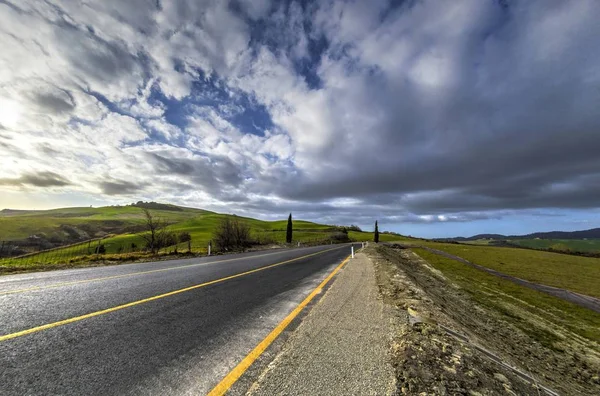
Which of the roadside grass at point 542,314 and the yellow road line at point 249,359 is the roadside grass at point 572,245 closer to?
the roadside grass at point 542,314

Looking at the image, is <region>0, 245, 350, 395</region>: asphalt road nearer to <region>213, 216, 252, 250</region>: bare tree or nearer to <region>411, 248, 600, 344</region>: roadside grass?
<region>411, 248, 600, 344</region>: roadside grass

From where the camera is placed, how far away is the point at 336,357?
11.9ft

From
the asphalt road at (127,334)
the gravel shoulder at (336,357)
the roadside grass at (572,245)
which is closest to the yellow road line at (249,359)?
the asphalt road at (127,334)

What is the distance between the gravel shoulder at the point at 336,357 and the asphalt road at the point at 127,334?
651 mm

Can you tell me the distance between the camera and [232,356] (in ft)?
11.9

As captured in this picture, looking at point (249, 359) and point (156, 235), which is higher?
point (156, 235)

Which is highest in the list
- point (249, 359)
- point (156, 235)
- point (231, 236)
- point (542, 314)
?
point (231, 236)

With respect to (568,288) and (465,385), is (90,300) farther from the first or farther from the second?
(568,288)

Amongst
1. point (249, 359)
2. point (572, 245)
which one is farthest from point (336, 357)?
point (572, 245)

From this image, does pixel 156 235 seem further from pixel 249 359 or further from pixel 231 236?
pixel 249 359

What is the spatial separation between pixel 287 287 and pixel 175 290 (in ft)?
10.8

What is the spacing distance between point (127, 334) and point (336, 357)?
324 cm

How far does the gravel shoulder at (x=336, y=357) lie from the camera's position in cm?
291

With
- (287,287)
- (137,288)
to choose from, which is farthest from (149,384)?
(287,287)
